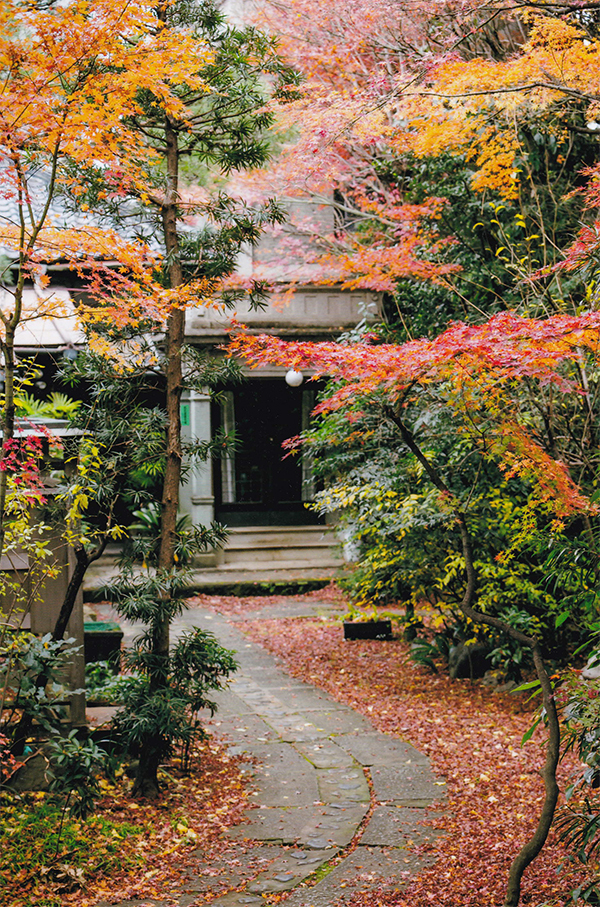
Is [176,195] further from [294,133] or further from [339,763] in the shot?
[294,133]

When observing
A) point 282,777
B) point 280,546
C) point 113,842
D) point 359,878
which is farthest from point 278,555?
point 359,878

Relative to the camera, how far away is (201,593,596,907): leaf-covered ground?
395 centimetres

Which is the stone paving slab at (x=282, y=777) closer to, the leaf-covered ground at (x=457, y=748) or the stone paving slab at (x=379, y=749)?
the stone paving slab at (x=379, y=749)

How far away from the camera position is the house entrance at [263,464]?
16.3 metres

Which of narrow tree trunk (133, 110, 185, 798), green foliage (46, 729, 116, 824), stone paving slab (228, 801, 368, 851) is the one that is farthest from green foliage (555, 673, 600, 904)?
narrow tree trunk (133, 110, 185, 798)

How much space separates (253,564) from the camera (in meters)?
14.9

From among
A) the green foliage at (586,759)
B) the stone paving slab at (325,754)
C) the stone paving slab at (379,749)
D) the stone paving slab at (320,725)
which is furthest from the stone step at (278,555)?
the green foliage at (586,759)

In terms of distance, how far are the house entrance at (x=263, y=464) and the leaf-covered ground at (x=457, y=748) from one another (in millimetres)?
5123

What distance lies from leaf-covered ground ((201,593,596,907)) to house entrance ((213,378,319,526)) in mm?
5123

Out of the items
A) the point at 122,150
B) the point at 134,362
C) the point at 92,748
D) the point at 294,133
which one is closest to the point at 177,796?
the point at 92,748

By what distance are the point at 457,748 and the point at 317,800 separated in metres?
1.49

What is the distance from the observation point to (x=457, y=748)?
247 inches

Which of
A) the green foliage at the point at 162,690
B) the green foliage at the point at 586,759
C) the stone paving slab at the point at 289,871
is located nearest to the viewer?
the green foliage at the point at 586,759

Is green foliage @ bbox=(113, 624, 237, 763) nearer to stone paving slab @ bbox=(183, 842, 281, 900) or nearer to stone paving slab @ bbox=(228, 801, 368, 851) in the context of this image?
stone paving slab @ bbox=(228, 801, 368, 851)
